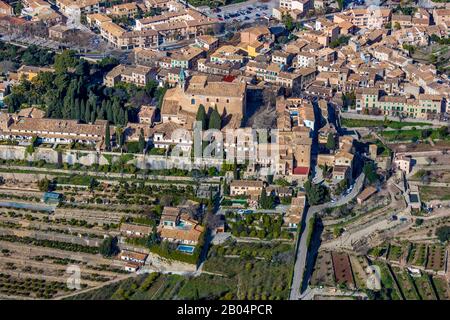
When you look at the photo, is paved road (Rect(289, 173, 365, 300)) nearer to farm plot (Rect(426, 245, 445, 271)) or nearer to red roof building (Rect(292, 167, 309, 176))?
red roof building (Rect(292, 167, 309, 176))

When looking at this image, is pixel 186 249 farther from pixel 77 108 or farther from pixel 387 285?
pixel 77 108

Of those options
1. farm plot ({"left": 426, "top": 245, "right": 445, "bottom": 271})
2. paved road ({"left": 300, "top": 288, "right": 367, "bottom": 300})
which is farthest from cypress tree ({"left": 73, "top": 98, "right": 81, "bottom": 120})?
farm plot ({"left": 426, "top": 245, "right": 445, "bottom": 271})

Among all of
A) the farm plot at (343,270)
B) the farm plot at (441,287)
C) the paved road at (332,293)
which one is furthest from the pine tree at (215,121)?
the farm plot at (441,287)

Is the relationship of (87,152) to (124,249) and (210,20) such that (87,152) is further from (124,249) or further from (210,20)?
(210,20)

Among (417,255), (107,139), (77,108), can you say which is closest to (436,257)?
(417,255)

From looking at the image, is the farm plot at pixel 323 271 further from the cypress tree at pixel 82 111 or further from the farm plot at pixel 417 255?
the cypress tree at pixel 82 111
